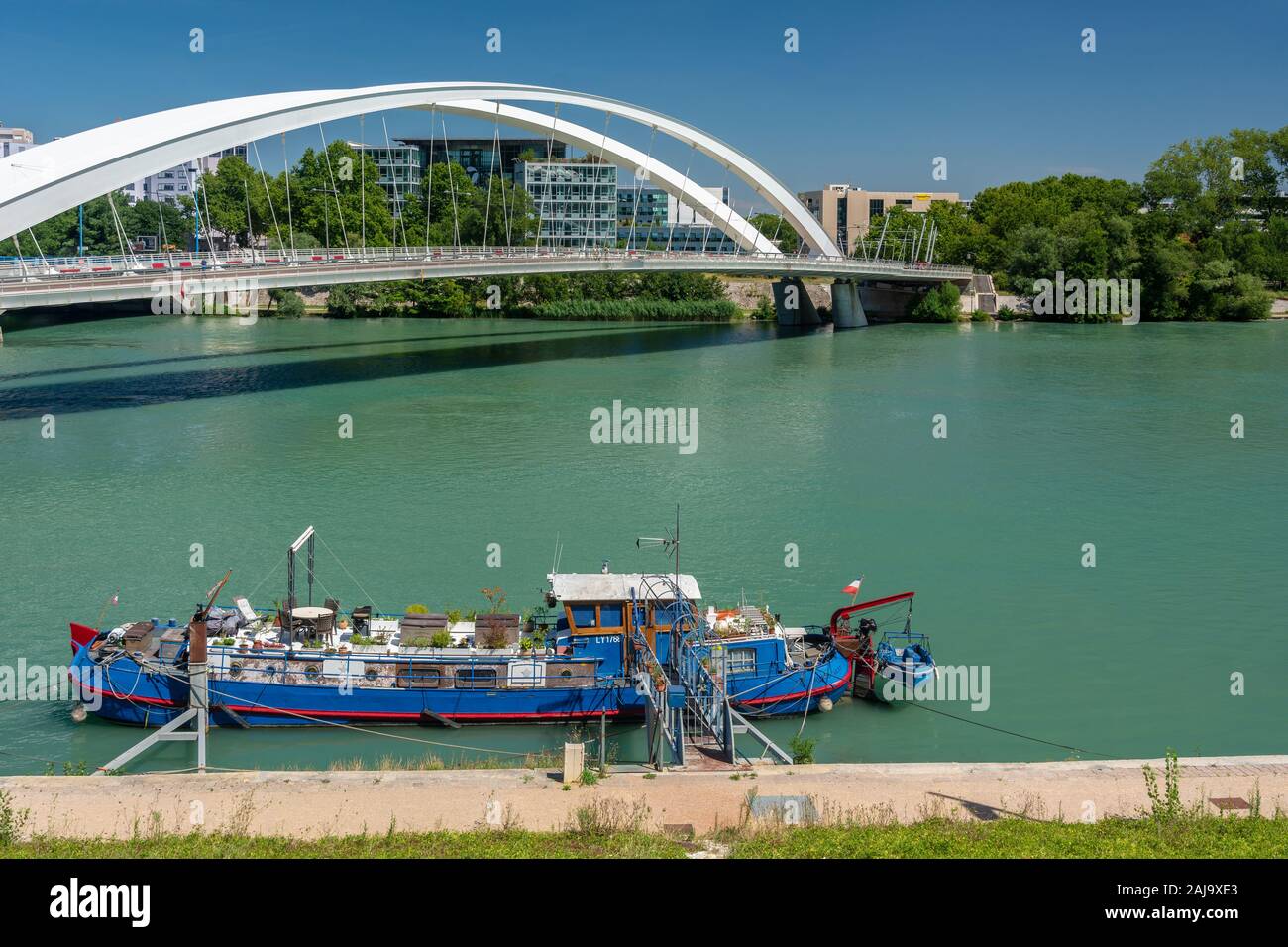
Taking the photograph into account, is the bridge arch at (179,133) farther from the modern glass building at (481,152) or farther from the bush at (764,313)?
the modern glass building at (481,152)

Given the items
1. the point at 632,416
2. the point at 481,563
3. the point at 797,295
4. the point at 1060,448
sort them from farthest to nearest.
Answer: the point at 797,295 → the point at 632,416 → the point at 1060,448 → the point at 481,563

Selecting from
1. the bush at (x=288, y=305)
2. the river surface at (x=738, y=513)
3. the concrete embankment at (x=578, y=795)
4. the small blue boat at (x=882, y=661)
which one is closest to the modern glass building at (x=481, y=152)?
the bush at (x=288, y=305)

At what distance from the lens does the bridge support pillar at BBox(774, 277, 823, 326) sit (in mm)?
73438

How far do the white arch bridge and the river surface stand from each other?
3.83 metres

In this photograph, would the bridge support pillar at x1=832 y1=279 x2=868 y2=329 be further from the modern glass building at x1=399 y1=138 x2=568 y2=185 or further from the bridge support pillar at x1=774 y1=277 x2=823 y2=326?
the modern glass building at x1=399 y1=138 x2=568 y2=185

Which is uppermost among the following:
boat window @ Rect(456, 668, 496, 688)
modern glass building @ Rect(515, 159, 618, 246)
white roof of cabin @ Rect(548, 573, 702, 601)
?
modern glass building @ Rect(515, 159, 618, 246)

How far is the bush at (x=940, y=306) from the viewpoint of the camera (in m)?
75.2

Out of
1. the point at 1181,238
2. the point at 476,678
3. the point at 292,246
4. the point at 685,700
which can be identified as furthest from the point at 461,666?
the point at 1181,238

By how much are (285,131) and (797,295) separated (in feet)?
131

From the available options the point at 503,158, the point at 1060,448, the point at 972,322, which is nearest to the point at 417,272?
the point at 1060,448

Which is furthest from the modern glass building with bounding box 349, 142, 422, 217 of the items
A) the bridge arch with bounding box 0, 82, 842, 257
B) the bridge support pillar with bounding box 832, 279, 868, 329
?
the bridge arch with bounding box 0, 82, 842, 257

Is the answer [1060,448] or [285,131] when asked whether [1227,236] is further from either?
[285,131]

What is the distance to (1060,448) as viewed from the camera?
1254 inches

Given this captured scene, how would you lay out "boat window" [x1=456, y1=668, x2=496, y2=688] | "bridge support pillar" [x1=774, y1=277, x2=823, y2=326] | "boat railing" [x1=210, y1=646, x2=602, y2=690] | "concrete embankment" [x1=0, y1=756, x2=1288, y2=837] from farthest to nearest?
"bridge support pillar" [x1=774, y1=277, x2=823, y2=326] → "boat window" [x1=456, y1=668, x2=496, y2=688] → "boat railing" [x1=210, y1=646, x2=602, y2=690] → "concrete embankment" [x1=0, y1=756, x2=1288, y2=837]
